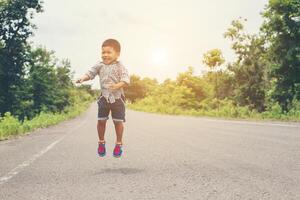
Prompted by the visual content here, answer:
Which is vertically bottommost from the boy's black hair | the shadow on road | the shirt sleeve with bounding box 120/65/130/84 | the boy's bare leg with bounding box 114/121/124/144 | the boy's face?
the shadow on road

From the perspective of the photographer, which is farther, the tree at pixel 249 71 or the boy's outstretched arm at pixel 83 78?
the tree at pixel 249 71

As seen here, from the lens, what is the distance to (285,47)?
1003 inches

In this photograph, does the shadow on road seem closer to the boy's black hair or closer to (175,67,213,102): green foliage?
the boy's black hair

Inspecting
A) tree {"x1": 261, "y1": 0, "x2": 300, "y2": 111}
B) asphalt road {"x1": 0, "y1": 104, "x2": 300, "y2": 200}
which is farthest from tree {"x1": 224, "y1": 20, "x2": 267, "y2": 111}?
asphalt road {"x1": 0, "y1": 104, "x2": 300, "y2": 200}

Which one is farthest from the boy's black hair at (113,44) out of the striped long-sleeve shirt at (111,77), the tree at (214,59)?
the tree at (214,59)

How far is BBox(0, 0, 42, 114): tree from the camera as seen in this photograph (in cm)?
3108

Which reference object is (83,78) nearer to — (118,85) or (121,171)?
(118,85)

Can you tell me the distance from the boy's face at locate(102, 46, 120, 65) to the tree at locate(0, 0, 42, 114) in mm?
26991

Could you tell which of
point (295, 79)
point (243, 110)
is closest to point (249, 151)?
point (295, 79)

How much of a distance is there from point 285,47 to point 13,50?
811 inches

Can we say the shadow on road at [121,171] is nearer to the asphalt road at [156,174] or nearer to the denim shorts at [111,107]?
the asphalt road at [156,174]

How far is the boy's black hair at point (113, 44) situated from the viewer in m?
5.57

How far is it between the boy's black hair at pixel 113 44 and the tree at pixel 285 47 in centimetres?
2116

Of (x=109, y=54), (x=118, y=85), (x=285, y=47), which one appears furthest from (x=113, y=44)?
(x=285, y=47)
